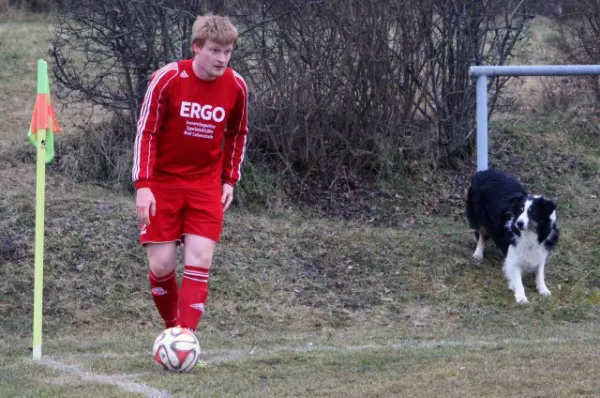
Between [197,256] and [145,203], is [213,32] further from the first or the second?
[197,256]

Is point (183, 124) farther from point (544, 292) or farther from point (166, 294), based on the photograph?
point (544, 292)

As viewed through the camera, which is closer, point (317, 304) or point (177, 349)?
point (177, 349)

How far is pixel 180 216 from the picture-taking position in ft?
20.2

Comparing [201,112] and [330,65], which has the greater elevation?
[330,65]

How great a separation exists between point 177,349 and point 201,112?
1.42 metres

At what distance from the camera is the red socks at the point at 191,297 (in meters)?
6.12

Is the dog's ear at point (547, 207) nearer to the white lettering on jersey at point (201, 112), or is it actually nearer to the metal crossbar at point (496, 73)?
the metal crossbar at point (496, 73)

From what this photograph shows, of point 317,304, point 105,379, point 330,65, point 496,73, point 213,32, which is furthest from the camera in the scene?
point 330,65

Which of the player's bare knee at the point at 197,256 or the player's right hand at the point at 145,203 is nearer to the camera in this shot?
the player's right hand at the point at 145,203

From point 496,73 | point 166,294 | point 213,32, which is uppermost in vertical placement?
point 496,73

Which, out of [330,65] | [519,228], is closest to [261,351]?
[519,228]

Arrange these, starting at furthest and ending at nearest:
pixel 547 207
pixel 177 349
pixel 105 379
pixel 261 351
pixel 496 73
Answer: pixel 496 73 < pixel 547 207 < pixel 261 351 < pixel 105 379 < pixel 177 349

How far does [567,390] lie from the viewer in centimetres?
541

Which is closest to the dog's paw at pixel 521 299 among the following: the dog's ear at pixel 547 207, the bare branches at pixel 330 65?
the dog's ear at pixel 547 207
